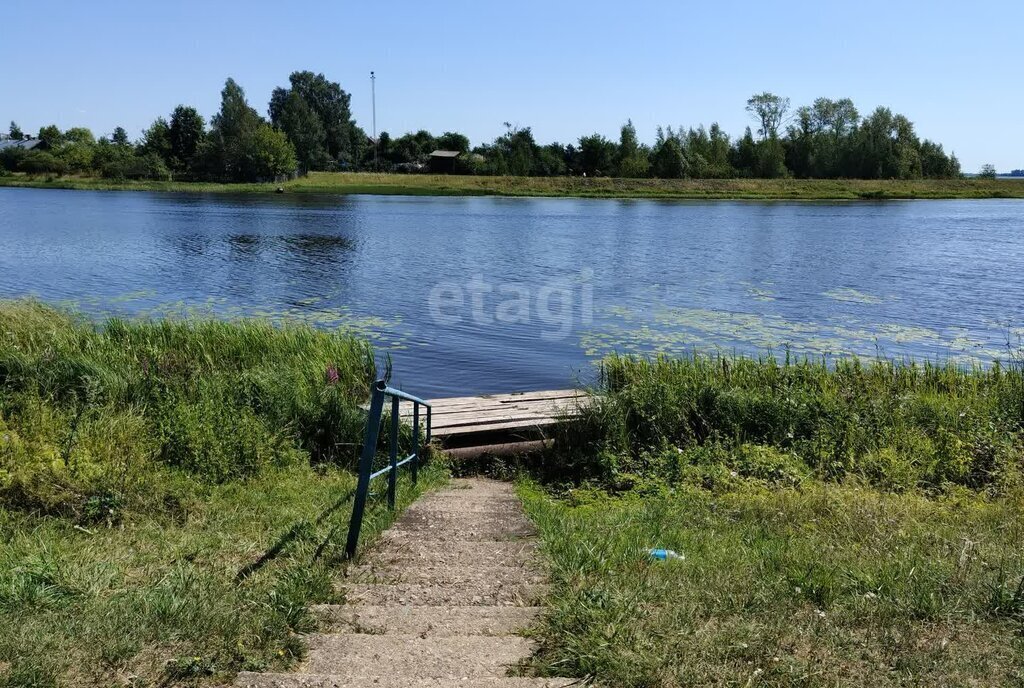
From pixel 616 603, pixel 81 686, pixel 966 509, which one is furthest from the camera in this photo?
pixel 966 509

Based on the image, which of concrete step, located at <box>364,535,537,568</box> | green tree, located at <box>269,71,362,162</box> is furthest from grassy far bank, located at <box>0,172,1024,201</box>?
concrete step, located at <box>364,535,537,568</box>

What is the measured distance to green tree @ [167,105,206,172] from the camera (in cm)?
13662

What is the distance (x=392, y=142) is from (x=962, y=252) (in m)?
128

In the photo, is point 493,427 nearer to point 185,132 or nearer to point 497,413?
point 497,413

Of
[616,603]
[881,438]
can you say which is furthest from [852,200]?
[616,603]

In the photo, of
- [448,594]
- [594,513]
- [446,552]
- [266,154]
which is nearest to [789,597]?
[448,594]

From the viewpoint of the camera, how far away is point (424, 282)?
108ft

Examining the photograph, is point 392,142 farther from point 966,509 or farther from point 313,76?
point 966,509

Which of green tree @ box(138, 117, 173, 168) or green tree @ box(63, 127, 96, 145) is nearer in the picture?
green tree @ box(138, 117, 173, 168)

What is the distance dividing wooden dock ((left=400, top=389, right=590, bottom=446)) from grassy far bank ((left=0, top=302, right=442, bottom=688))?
41.2 inches

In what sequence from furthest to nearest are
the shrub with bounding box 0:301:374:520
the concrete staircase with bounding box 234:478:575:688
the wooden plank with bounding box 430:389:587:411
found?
the wooden plank with bounding box 430:389:587:411 < the shrub with bounding box 0:301:374:520 < the concrete staircase with bounding box 234:478:575:688

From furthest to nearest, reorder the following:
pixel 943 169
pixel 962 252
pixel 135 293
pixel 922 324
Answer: pixel 943 169, pixel 962 252, pixel 135 293, pixel 922 324

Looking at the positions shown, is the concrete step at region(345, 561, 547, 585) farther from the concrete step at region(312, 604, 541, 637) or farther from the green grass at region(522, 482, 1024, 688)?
the concrete step at region(312, 604, 541, 637)

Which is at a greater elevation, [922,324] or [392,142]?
[392,142]
